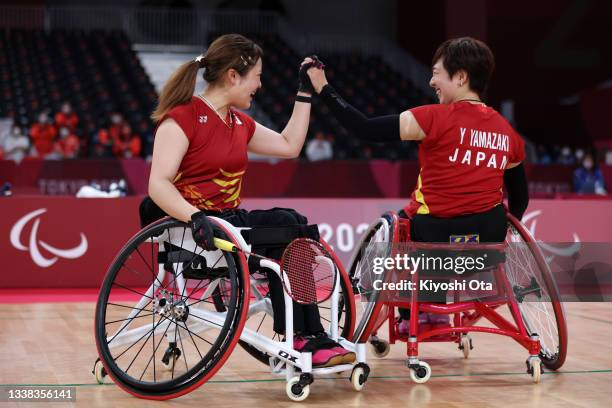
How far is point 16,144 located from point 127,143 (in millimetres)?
1732

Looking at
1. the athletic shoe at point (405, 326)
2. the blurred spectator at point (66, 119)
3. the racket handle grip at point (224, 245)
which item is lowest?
the athletic shoe at point (405, 326)

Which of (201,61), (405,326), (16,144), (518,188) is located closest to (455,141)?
(518,188)

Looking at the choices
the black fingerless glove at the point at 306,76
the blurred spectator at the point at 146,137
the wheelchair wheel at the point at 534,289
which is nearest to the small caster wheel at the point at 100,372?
the black fingerless glove at the point at 306,76

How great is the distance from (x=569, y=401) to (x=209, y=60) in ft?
6.36

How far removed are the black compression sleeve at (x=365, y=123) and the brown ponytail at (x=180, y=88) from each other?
22.4 inches

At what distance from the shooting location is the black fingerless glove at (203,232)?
3410 millimetres

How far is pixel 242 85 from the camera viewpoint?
3.88 meters

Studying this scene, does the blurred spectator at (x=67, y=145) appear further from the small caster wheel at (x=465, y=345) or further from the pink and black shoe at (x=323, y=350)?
the pink and black shoe at (x=323, y=350)

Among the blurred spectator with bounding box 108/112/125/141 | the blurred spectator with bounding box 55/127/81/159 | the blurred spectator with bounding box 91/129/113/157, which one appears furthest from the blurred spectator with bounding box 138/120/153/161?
the blurred spectator with bounding box 55/127/81/159

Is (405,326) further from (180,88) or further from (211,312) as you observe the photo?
(180,88)

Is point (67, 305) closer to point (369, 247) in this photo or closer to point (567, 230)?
point (369, 247)

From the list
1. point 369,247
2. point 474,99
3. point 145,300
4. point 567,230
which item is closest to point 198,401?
point 145,300

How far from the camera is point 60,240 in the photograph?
7871mm

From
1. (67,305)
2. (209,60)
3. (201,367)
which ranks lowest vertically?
(67,305)
